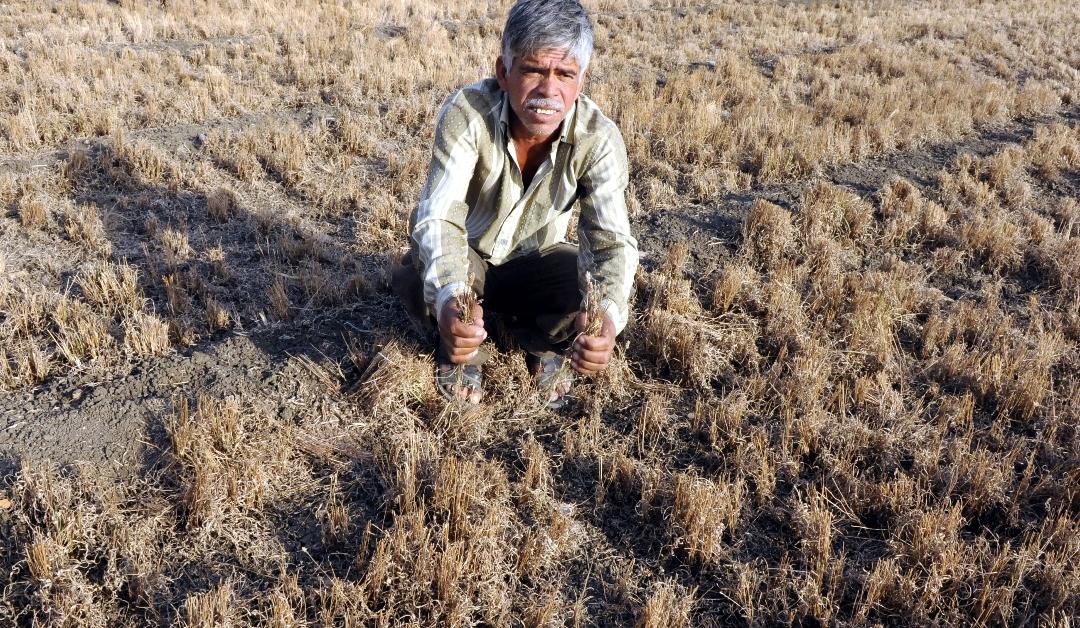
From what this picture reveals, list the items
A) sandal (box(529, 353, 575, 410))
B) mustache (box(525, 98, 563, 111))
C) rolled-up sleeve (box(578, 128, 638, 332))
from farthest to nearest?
sandal (box(529, 353, 575, 410)) < rolled-up sleeve (box(578, 128, 638, 332)) < mustache (box(525, 98, 563, 111))

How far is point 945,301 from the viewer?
4.77 m

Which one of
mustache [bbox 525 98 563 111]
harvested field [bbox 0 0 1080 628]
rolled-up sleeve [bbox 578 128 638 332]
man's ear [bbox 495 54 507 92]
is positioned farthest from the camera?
rolled-up sleeve [bbox 578 128 638 332]

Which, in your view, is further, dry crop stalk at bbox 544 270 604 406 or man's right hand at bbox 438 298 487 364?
dry crop stalk at bbox 544 270 604 406

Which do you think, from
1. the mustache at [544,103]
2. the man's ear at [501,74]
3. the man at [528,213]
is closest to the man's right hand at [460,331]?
the man at [528,213]

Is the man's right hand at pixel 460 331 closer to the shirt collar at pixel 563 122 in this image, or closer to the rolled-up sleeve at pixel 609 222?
the rolled-up sleeve at pixel 609 222

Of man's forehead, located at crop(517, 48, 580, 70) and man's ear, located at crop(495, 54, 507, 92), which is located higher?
man's forehead, located at crop(517, 48, 580, 70)

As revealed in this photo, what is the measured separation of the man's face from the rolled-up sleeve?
0.30 m

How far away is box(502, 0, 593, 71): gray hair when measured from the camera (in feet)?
9.42

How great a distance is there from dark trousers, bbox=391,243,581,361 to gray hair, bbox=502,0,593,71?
994mm

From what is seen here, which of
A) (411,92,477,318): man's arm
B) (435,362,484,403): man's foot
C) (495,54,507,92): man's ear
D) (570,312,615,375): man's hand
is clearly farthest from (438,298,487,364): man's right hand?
(495,54,507,92): man's ear

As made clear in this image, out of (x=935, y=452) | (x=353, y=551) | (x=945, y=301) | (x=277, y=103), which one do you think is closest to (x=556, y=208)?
(x=353, y=551)

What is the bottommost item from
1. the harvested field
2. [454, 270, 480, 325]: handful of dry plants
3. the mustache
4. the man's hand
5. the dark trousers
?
the harvested field

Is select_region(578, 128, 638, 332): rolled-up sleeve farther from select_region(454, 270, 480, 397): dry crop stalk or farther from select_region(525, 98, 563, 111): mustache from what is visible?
select_region(454, 270, 480, 397): dry crop stalk

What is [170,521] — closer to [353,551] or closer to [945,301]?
[353,551]
